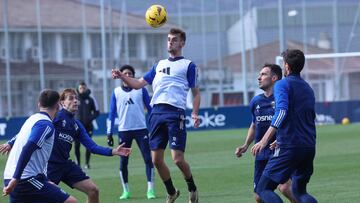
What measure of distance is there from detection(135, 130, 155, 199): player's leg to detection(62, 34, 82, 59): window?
103 feet

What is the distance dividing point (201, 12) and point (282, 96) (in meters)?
38.4

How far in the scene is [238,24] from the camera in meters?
48.4

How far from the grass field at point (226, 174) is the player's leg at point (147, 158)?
0.20 m

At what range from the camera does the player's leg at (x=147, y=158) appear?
15.3m

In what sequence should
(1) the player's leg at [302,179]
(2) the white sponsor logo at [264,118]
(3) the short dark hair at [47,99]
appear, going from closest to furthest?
(3) the short dark hair at [47,99]
(1) the player's leg at [302,179]
(2) the white sponsor logo at [264,118]

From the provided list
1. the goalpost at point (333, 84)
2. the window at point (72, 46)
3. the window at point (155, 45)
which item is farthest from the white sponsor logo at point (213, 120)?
the window at point (155, 45)

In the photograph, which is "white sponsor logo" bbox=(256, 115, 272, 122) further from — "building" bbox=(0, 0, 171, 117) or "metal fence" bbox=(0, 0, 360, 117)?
"building" bbox=(0, 0, 171, 117)

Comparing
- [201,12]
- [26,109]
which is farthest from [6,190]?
[201,12]

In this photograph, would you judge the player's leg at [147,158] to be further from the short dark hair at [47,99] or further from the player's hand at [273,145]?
the short dark hair at [47,99]

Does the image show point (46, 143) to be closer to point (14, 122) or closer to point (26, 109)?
point (14, 122)

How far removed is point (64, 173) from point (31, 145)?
6.59 feet

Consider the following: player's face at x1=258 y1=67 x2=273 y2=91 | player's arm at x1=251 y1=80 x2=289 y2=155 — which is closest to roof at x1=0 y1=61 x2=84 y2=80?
player's face at x1=258 y1=67 x2=273 y2=91

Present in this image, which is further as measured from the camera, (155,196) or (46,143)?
(155,196)

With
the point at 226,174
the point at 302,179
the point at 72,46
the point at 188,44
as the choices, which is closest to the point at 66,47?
the point at 72,46
